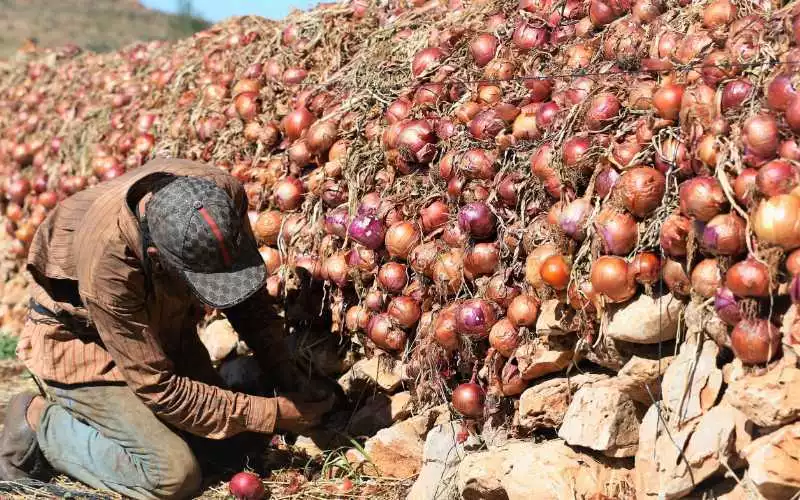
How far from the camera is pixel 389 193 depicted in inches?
138

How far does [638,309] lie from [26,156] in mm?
4729

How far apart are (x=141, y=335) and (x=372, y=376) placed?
3.10 feet

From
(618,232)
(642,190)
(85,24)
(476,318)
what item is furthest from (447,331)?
(85,24)

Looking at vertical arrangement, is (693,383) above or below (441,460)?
above

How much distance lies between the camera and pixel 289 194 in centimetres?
385

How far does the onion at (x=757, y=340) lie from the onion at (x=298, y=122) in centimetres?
230

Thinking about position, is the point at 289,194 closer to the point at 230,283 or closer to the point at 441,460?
the point at 230,283

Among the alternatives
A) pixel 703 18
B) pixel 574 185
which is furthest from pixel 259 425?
pixel 703 18

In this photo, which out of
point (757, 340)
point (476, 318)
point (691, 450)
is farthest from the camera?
point (476, 318)

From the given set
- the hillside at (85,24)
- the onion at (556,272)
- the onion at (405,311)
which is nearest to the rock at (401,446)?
the onion at (405,311)

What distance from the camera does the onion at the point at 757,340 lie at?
222cm

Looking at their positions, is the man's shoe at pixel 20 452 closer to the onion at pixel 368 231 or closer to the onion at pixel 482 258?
the onion at pixel 368 231

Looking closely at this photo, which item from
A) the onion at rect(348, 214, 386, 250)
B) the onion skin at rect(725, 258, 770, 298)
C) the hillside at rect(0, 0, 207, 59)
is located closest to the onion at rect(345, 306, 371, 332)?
the onion at rect(348, 214, 386, 250)

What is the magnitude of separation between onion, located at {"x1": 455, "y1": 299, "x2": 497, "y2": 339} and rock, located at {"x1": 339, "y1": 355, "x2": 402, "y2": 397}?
1.62ft
